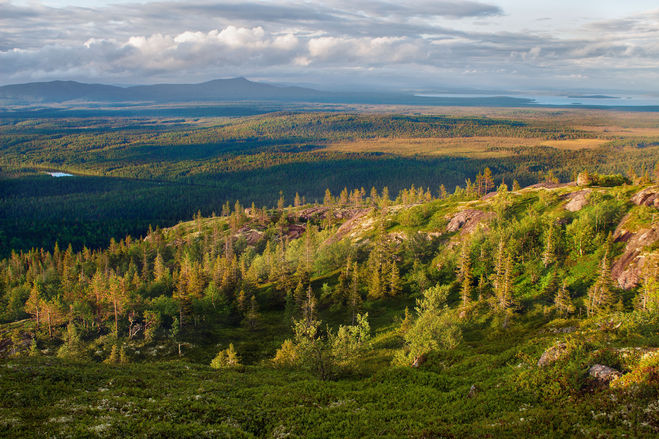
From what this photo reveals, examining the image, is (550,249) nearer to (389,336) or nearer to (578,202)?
(578,202)

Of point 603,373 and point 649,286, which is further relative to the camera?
point 649,286

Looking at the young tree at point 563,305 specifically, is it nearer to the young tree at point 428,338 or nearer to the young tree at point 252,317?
the young tree at point 428,338

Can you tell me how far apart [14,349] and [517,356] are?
3673 inches

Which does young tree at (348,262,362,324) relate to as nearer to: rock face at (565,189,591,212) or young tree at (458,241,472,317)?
young tree at (458,241,472,317)

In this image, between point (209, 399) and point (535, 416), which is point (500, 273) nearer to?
point (535, 416)

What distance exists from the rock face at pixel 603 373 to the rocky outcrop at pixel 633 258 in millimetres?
47465

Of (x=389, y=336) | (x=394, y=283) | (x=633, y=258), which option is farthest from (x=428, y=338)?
(x=633, y=258)

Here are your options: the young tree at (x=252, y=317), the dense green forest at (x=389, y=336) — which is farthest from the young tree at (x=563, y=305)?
the young tree at (x=252, y=317)

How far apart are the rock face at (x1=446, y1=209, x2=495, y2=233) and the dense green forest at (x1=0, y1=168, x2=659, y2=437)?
664 millimetres

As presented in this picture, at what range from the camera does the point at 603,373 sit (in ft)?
88.4

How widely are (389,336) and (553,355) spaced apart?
4183 cm

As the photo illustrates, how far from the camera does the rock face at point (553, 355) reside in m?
31.4

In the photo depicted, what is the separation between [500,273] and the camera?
3044 inches

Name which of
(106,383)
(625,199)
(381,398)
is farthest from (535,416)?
(625,199)
